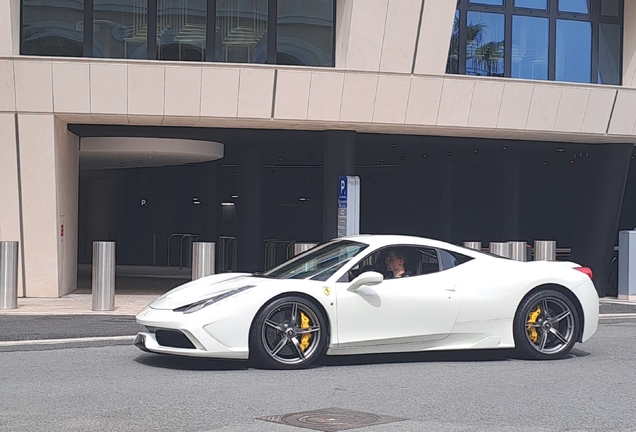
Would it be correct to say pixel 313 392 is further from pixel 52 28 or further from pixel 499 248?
pixel 52 28

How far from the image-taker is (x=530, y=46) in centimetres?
1995

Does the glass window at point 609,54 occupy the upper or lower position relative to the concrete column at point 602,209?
upper

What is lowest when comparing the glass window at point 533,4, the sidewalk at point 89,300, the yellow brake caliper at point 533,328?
the sidewalk at point 89,300

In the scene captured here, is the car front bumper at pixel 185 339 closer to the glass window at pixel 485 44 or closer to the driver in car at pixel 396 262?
the driver in car at pixel 396 262

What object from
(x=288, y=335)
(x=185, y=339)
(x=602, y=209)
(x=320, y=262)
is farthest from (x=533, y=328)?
(x=602, y=209)

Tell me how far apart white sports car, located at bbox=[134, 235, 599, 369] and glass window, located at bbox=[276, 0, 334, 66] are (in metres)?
→ 8.98

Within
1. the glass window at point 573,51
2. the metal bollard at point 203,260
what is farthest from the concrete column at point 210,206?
the metal bollard at point 203,260

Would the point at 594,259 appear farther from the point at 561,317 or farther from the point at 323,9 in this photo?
the point at 561,317

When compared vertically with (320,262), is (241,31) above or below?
above

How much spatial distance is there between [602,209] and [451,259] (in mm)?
13196

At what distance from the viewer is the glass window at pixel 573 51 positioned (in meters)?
20.1

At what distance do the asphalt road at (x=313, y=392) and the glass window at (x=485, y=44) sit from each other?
1057cm

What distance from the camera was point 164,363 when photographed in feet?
29.1

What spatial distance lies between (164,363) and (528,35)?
45.5ft
